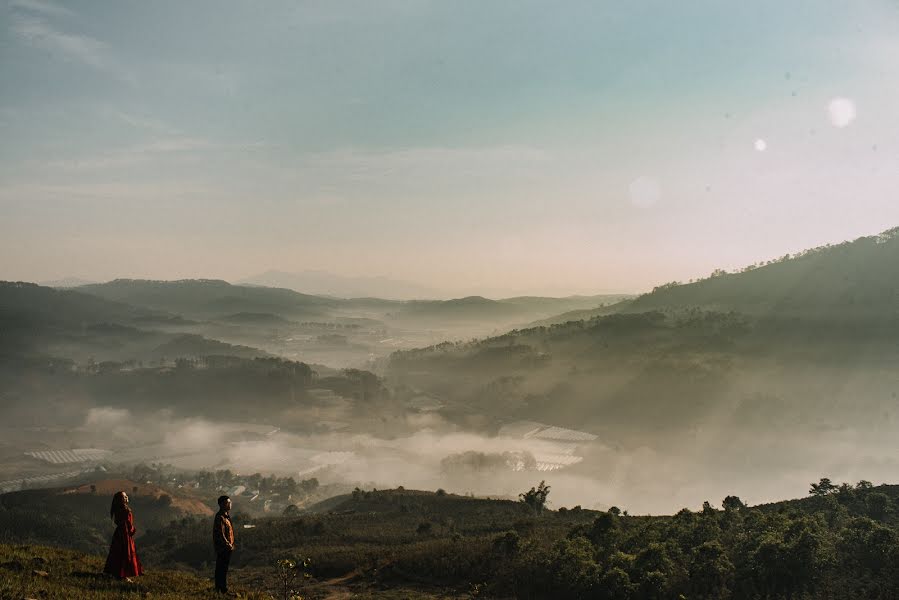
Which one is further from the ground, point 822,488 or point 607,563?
point 607,563

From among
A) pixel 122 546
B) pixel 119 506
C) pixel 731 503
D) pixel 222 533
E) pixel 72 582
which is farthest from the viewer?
pixel 731 503

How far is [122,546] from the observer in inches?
911

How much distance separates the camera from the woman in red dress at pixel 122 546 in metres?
22.4

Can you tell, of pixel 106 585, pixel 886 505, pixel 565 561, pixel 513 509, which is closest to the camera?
pixel 106 585

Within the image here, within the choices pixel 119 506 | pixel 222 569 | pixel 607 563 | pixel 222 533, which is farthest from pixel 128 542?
pixel 607 563

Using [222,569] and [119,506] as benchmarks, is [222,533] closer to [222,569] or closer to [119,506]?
[222,569]

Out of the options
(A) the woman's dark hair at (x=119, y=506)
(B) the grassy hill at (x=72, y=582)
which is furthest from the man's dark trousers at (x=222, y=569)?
(A) the woman's dark hair at (x=119, y=506)

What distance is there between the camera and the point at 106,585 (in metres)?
22.2

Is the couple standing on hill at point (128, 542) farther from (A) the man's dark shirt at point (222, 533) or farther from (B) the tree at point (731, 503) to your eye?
(B) the tree at point (731, 503)

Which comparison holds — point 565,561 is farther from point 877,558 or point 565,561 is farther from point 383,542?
point 383,542

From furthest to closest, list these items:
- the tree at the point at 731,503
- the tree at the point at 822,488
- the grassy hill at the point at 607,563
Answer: the tree at the point at 822,488 → the tree at the point at 731,503 → the grassy hill at the point at 607,563

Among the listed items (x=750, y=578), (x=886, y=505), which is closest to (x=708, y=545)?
(x=750, y=578)

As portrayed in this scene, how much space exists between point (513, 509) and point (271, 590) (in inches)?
2589

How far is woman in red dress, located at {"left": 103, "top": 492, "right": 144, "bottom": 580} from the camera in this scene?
22.4 metres
